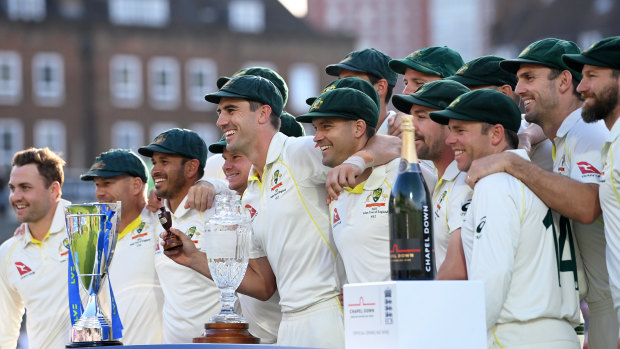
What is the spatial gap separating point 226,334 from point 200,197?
7.34ft

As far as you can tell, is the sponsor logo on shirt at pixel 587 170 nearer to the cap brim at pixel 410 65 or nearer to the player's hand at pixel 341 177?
the player's hand at pixel 341 177

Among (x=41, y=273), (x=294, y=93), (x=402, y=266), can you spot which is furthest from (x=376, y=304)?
(x=294, y=93)

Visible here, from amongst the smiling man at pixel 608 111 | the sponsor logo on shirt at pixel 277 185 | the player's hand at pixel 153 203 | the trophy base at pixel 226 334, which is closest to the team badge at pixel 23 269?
the player's hand at pixel 153 203

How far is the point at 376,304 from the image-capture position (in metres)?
4.25

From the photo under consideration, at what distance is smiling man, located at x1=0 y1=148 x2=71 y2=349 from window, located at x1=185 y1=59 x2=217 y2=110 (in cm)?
4251

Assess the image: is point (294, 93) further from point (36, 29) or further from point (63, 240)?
point (63, 240)

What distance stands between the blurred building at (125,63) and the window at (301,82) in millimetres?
46

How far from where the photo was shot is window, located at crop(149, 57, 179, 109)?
50.8 m

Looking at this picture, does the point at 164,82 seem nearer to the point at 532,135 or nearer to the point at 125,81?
the point at 125,81

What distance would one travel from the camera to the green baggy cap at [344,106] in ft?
20.5

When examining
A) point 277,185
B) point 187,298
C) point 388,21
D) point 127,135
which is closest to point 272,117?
point 277,185

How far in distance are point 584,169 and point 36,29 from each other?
4509cm

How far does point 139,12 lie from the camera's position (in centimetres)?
5138

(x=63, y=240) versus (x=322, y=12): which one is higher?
(x=322, y=12)
